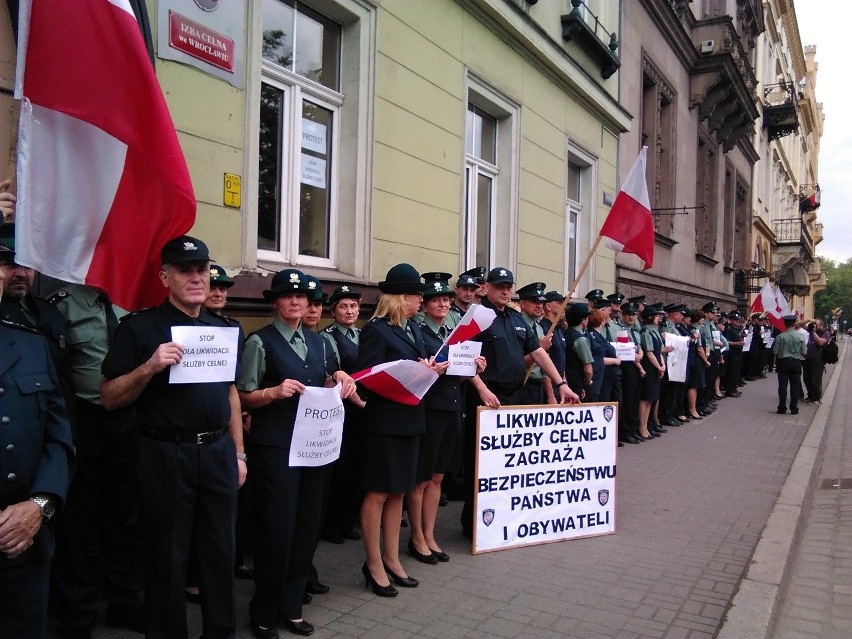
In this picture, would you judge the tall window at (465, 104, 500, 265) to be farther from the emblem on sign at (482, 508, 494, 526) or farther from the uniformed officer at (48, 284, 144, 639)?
the uniformed officer at (48, 284, 144, 639)

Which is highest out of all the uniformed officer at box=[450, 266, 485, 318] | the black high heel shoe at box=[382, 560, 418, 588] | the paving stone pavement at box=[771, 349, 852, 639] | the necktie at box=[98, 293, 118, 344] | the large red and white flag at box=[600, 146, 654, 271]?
the large red and white flag at box=[600, 146, 654, 271]

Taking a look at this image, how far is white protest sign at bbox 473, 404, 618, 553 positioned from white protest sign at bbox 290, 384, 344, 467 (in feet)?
5.18

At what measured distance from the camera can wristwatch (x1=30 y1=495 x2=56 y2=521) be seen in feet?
8.60

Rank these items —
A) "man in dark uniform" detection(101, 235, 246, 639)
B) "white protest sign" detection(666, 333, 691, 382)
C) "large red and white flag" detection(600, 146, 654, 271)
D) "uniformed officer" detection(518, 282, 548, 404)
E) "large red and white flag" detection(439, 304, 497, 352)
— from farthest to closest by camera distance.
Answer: "white protest sign" detection(666, 333, 691, 382) < "large red and white flag" detection(600, 146, 654, 271) < "uniformed officer" detection(518, 282, 548, 404) < "large red and white flag" detection(439, 304, 497, 352) < "man in dark uniform" detection(101, 235, 246, 639)

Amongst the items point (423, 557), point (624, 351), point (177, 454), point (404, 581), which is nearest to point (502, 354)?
point (423, 557)

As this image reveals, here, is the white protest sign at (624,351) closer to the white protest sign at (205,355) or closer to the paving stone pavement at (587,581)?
the paving stone pavement at (587,581)

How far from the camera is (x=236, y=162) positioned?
573cm

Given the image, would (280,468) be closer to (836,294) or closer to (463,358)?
(463,358)

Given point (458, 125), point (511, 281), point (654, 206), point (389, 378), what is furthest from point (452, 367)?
point (654, 206)

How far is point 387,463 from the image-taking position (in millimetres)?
4531

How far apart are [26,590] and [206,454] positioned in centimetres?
93

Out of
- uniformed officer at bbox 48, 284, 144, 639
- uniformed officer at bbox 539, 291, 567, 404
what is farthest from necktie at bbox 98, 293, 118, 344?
uniformed officer at bbox 539, 291, 567, 404

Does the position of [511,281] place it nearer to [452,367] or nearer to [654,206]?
[452,367]

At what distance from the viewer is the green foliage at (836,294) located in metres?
106
